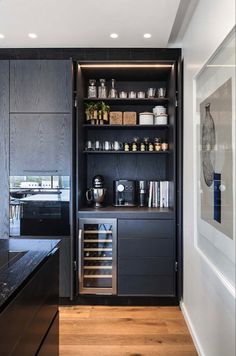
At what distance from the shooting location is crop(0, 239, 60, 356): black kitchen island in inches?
44.1

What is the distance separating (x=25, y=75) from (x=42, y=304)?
2.35 meters

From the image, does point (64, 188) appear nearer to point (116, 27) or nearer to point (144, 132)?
point (144, 132)

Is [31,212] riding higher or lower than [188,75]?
lower

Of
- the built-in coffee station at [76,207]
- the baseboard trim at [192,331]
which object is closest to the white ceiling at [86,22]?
the built-in coffee station at [76,207]

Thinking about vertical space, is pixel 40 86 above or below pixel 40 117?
above

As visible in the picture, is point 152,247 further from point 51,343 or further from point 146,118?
point 51,343

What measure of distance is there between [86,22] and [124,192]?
1.72m

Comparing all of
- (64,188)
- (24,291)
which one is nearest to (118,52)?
(64,188)

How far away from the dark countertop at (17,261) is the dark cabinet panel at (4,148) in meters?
1.33

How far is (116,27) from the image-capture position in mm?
2840

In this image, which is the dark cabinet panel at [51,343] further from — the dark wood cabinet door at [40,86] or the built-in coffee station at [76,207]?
the dark wood cabinet door at [40,86]

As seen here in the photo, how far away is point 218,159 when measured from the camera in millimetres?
1815

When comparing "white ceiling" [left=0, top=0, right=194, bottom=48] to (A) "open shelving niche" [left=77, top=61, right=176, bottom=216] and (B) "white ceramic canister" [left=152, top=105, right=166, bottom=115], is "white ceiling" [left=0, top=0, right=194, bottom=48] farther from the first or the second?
(B) "white ceramic canister" [left=152, top=105, right=166, bottom=115]

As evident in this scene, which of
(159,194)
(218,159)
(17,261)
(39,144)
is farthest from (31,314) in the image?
(159,194)
